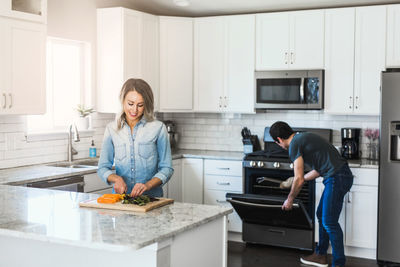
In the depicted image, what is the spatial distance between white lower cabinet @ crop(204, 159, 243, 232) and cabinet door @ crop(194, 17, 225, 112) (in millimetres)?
668

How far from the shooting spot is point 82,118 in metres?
4.97

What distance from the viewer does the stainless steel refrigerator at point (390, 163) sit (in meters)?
4.58

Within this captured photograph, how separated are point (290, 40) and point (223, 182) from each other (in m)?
1.63

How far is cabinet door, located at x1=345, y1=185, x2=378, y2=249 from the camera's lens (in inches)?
189

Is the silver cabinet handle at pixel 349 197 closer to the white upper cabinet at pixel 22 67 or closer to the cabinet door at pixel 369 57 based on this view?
the cabinet door at pixel 369 57

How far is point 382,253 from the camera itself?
470 centimetres

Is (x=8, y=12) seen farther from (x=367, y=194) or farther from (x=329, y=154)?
(x=367, y=194)

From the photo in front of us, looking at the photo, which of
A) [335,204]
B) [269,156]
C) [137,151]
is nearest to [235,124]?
[269,156]

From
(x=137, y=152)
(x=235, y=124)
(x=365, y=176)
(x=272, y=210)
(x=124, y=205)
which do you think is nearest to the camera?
(x=124, y=205)

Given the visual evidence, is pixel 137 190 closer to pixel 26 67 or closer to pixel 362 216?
pixel 26 67

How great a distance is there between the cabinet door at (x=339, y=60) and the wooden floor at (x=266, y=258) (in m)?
1.46

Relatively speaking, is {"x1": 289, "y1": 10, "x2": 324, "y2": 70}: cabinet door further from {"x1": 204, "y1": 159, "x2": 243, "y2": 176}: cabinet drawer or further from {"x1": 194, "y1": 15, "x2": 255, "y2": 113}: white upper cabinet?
{"x1": 204, "y1": 159, "x2": 243, "y2": 176}: cabinet drawer

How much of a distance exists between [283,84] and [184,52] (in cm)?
118

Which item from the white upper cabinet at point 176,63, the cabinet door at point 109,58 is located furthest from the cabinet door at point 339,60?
the cabinet door at point 109,58
